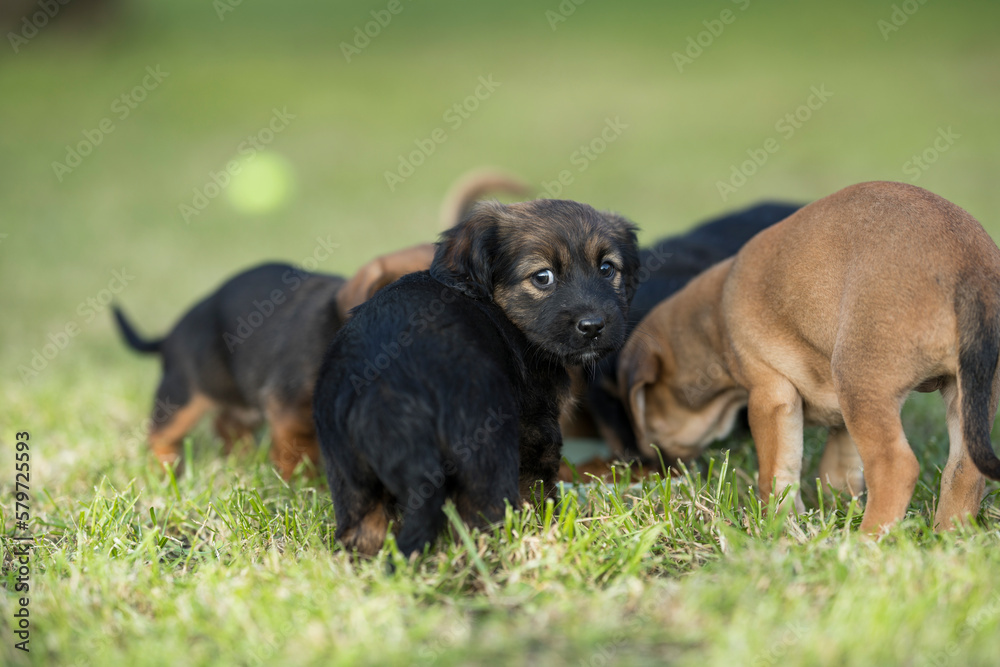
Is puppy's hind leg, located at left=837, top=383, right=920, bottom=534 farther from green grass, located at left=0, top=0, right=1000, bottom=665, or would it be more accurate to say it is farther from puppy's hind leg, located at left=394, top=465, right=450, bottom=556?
puppy's hind leg, located at left=394, top=465, right=450, bottom=556

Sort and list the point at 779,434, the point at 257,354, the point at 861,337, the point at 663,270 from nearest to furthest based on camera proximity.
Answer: the point at 861,337 → the point at 779,434 → the point at 257,354 → the point at 663,270

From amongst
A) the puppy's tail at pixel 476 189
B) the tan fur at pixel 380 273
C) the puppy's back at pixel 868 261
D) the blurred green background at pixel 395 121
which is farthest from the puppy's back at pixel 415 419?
the blurred green background at pixel 395 121

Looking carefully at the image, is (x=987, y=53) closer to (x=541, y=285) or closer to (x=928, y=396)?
(x=928, y=396)

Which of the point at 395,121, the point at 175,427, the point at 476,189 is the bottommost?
the point at 175,427

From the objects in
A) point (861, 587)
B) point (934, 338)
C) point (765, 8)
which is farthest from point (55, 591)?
point (765, 8)

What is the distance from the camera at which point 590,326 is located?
3.55 meters

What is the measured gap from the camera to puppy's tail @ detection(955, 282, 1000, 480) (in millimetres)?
3041

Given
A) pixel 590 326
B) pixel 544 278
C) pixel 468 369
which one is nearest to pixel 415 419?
pixel 468 369

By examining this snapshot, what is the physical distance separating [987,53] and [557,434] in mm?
21148

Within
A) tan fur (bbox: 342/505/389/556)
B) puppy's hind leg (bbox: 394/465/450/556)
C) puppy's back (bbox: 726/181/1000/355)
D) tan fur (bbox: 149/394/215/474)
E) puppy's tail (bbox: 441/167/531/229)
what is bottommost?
tan fur (bbox: 149/394/215/474)

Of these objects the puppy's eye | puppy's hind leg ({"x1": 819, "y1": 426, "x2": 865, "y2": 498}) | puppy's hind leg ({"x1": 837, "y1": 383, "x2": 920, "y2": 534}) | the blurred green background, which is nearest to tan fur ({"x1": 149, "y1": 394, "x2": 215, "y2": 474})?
the blurred green background

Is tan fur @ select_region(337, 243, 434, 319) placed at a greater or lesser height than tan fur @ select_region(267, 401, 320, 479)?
greater

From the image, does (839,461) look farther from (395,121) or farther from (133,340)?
(395,121)

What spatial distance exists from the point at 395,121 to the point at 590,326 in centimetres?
1677
